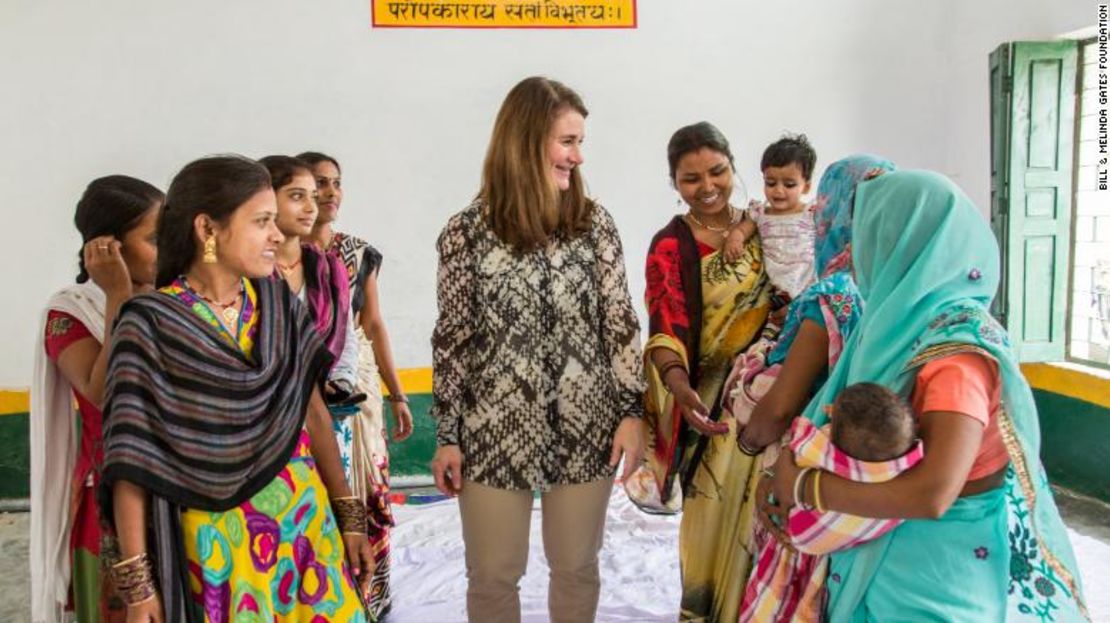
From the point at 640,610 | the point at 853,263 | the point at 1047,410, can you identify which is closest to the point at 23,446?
the point at 640,610

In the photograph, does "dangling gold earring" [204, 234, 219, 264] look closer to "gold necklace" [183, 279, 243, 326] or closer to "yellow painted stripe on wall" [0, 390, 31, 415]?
"gold necklace" [183, 279, 243, 326]

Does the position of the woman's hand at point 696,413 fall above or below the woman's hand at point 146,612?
above

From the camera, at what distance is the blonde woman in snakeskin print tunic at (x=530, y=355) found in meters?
2.21

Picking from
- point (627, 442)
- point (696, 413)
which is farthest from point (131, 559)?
point (696, 413)

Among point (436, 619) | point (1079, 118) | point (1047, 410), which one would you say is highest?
point (1079, 118)

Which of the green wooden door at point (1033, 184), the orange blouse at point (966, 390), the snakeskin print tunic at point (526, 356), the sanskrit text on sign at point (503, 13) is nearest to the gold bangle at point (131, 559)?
the snakeskin print tunic at point (526, 356)

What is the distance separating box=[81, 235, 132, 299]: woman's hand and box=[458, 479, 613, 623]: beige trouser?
1.01 metres

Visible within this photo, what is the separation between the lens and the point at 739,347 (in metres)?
2.66

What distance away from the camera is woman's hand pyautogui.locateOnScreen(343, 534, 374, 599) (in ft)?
6.49

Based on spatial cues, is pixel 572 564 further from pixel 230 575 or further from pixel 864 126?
pixel 864 126

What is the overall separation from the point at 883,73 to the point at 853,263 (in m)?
3.86

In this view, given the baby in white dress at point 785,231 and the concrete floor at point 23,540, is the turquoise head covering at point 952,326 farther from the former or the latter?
the concrete floor at point 23,540

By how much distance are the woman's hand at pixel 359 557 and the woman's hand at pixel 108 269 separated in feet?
2.85

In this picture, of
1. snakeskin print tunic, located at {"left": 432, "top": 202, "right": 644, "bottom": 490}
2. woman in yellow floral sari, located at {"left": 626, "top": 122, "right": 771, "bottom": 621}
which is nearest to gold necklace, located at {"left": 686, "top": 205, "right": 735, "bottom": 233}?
woman in yellow floral sari, located at {"left": 626, "top": 122, "right": 771, "bottom": 621}
